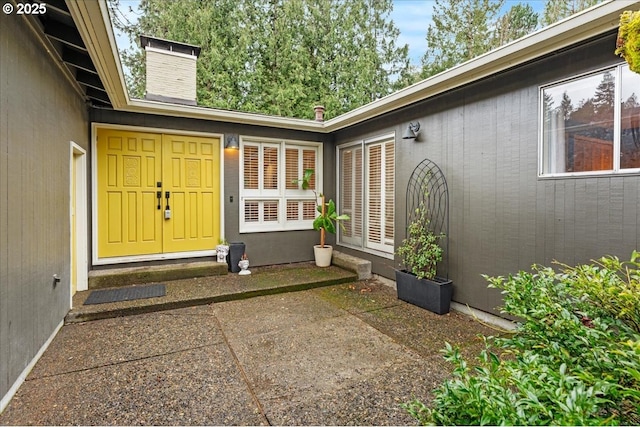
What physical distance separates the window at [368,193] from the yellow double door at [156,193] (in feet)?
7.67

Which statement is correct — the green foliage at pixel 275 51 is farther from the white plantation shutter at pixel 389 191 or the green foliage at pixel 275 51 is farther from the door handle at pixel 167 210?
the white plantation shutter at pixel 389 191

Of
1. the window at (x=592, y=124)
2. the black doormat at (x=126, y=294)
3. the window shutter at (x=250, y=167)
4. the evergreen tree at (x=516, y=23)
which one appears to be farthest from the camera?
the evergreen tree at (x=516, y=23)

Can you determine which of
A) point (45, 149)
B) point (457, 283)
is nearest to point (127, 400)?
point (45, 149)

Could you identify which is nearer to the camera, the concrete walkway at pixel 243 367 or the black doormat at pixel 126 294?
the concrete walkway at pixel 243 367

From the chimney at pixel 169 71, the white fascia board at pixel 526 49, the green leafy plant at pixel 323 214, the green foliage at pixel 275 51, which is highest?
the green foliage at pixel 275 51

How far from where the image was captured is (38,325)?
9.00 feet

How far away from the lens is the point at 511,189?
344cm

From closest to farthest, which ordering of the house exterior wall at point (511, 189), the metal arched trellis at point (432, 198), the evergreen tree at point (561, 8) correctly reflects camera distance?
the house exterior wall at point (511, 189)
the metal arched trellis at point (432, 198)
the evergreen tree at point (561, 8)

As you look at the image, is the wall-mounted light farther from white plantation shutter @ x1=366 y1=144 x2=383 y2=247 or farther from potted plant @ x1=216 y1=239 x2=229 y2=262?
white plantation shutter @ x1=366 y1=144 x2=383 y2=247

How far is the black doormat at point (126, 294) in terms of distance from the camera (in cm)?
404

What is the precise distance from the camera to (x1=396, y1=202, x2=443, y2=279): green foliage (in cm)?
407

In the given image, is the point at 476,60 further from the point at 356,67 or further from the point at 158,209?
the point at 356,67

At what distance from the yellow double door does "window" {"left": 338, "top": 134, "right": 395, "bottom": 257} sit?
2.34 m

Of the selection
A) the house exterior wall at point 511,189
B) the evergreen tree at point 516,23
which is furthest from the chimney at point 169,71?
the evergreen tree at point 516,23
